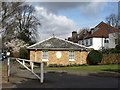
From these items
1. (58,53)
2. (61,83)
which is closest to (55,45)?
(58,53)

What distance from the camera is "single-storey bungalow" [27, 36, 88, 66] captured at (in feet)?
148

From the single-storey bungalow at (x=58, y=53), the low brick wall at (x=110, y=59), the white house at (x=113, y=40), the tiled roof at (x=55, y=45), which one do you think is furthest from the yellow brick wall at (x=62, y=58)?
the white house at (x=113, y=40)

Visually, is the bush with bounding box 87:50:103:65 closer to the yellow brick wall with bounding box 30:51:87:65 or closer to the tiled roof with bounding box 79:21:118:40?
the yellow brick wall with bounding box 30:51:87:65

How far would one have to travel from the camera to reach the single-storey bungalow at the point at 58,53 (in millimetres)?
45156

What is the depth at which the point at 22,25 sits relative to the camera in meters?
73.4

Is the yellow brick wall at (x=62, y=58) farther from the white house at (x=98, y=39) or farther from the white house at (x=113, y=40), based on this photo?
the white house at (x=98, y=39)

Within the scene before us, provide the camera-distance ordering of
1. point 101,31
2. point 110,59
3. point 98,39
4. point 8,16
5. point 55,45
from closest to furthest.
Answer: point 8,16
point 55,45
point 110,59
point 98,39
point 101,31

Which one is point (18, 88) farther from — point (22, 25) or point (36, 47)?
point (22, 25)

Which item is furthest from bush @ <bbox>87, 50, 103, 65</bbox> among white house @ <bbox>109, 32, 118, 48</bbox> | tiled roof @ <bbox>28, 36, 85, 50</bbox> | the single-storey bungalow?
white house @ <bbox>109, 32, 118, 48</bbox>

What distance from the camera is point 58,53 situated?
150ft

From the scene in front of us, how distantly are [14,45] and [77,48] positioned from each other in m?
24.0

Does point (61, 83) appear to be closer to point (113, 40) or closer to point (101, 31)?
point (113, 40)

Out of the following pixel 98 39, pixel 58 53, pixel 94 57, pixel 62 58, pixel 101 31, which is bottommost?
pixel 62 58

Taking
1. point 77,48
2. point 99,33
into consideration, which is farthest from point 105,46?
point 77,48
